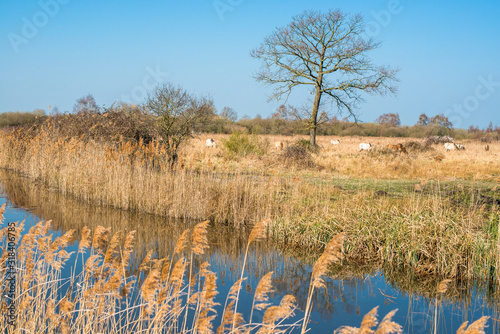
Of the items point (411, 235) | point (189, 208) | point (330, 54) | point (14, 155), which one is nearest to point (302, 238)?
point (411, 235)

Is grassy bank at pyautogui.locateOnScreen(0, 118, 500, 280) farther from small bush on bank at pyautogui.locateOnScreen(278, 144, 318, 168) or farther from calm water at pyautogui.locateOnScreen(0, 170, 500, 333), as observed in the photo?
calm water at pyautogui.locateOnScreen(0, 170, 500, 333)

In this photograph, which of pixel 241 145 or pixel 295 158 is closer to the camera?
pixel 295 158

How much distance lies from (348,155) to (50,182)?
12941 millimetres

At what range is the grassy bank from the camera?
6.64m

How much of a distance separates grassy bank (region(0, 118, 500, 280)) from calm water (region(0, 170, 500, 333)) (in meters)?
0.40

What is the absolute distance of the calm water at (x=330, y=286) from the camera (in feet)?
16.9

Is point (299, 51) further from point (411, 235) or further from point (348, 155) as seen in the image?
point (411, 235)

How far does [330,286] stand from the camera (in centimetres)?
606

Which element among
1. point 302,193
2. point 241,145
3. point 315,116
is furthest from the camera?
point 315,116

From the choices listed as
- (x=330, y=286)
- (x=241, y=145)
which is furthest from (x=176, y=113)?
(x=330, y=286)

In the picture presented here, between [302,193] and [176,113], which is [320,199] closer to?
[302,193]

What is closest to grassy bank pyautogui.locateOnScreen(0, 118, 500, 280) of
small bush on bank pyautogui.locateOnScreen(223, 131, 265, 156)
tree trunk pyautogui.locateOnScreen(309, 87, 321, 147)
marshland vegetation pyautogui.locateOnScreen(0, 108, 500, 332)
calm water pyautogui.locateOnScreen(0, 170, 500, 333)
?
marshland vegetation pyautogui.locateOnScreen(0, 108, 500, 332)

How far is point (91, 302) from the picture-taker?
3543 millimetres

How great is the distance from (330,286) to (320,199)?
3.60 m
